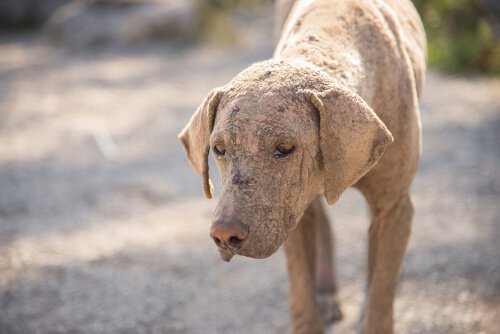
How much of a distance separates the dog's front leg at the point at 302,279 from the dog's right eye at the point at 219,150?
0.97 m

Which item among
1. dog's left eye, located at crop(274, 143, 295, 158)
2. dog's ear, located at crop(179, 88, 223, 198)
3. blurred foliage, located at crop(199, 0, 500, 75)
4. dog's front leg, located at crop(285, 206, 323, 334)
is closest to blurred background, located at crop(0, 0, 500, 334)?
blurred foliage, located at crop(199, 0, 500, 75)

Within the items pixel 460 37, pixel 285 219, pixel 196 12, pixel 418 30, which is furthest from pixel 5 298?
pixel 196 12

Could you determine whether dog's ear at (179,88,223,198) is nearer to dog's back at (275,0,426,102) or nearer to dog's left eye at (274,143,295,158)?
dog's left eye at (274,143,295,158)

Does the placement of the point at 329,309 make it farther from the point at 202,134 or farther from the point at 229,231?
the point at 229,231

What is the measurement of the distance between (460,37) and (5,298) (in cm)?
811

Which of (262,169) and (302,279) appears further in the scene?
(302,279)

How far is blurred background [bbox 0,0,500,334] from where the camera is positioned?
4.14 metres

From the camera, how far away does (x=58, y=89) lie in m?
10.0

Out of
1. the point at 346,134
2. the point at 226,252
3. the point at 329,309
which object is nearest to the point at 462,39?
the point at 329,309

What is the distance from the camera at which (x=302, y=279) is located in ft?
11.1

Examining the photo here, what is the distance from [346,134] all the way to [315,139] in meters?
0.13

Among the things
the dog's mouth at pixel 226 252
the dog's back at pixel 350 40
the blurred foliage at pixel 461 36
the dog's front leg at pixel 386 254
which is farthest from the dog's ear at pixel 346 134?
the blurred foliage at pixel 461 36

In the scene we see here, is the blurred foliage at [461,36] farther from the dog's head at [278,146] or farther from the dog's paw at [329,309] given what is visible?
the dog's head at [278,146]

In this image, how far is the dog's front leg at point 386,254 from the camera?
127 inches
